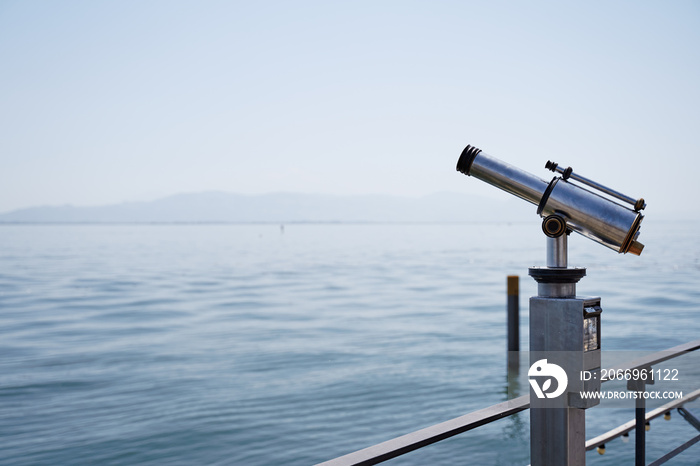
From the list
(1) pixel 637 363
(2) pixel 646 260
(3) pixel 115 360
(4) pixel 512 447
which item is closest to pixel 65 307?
(3) pixel 115 360

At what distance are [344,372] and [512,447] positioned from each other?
3.47 m

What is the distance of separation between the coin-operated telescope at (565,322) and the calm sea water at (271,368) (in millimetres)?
3903

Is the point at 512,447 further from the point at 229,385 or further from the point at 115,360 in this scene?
the point at 115,360

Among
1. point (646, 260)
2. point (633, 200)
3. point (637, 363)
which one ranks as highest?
point (633, 200)

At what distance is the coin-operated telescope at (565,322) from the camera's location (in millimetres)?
1637

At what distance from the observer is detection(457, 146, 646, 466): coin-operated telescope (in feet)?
5.37

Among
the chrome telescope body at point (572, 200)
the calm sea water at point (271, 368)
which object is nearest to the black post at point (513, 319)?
the calm sea water at point (271, 368)

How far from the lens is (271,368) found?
10.1 m

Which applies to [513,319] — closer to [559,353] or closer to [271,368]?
[271,368]

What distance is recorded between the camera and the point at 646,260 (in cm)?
3450

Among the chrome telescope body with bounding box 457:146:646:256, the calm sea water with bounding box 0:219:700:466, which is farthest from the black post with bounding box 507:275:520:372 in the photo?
the chrome telescope body with bounding box 457:146:646:256

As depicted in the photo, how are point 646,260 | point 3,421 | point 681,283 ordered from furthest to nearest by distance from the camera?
point 646,260 → point 681,283 → point 3,421

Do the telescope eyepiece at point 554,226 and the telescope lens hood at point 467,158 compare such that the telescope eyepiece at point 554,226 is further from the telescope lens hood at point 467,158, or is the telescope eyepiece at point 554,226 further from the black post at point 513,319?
the black post at point 513,319

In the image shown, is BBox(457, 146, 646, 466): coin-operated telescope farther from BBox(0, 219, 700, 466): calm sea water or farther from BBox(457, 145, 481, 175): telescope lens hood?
Result: BBox(0, 219, 700, 466): calm sea water
